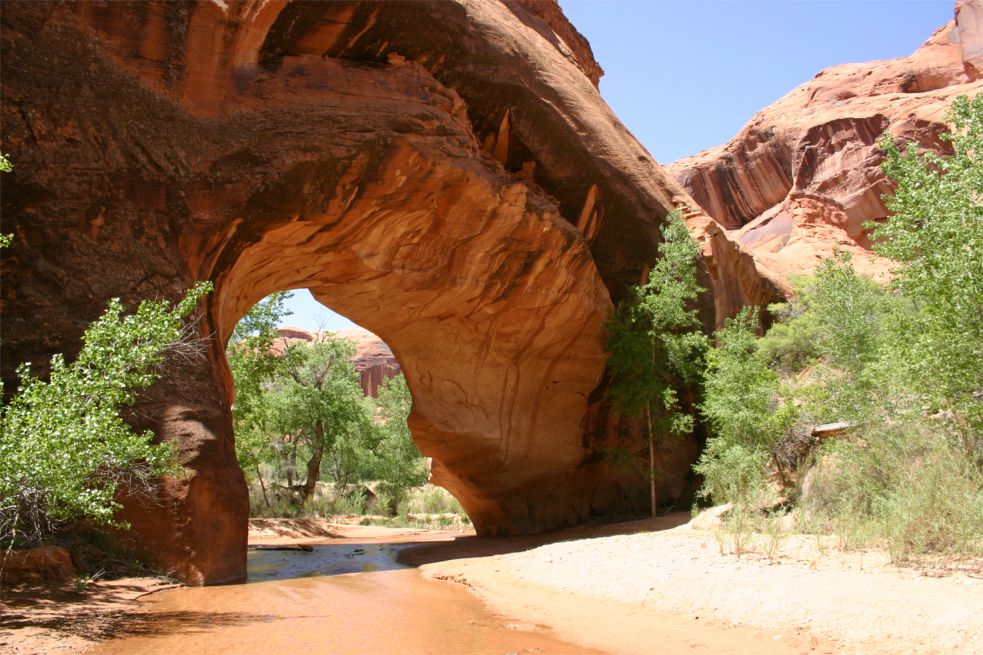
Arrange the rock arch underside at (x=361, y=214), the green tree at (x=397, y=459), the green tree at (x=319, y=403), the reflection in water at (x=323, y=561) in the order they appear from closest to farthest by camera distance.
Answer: the rock arch underside at (x=361, y=214), the reflection in water at (x=323, y=561), the green tree at (x=319, y=403), the green tree at (x=397, y=459)

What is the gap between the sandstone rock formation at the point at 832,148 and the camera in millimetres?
31000

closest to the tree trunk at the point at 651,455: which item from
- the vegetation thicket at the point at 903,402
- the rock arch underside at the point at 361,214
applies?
the rock arch underside at the point at 361,214

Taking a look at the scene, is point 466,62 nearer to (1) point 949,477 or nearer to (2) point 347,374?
(1) point 949,477

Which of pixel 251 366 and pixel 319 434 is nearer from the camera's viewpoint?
pixel 251 366

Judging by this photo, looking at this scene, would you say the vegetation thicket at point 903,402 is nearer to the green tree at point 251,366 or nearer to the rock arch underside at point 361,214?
the rock arch underside at point 361,214

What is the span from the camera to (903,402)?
9727 mm

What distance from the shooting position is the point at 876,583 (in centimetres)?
608

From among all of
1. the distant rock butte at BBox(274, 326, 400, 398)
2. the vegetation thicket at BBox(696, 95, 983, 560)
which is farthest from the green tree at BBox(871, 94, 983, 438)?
the distant rock butte at BBox(274, 326, 400, 398)

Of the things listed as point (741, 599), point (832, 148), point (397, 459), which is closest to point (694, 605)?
point (741, 599)

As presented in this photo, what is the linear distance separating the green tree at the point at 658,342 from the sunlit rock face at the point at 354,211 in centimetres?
67

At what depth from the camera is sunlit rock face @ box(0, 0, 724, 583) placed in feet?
28.5

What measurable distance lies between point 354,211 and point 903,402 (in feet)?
26.9

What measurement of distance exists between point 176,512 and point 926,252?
8.84 meters

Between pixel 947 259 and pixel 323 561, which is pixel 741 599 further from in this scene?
pixel 323 561
